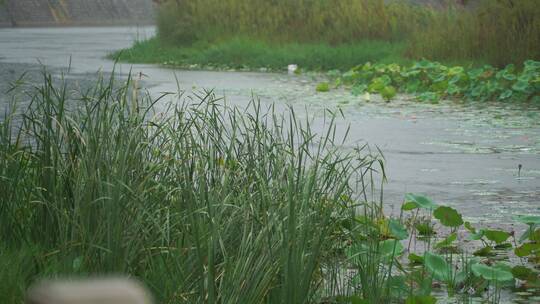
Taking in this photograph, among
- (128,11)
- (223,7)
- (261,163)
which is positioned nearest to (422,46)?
(223,7)

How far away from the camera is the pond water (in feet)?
21.8

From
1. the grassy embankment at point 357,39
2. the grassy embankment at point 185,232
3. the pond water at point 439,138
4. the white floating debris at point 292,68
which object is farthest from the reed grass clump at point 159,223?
the white floating debris at point 292,68

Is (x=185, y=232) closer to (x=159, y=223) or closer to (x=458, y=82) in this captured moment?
(x=159, y=223)

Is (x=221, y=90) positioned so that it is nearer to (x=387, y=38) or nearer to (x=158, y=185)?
(x=387, y=38)

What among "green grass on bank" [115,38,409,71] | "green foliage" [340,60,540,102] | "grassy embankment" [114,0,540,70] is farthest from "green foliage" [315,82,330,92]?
"green grass on bank" [115,38,409,71]

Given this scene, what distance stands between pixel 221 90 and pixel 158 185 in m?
10.6

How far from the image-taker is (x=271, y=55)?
19.6 m

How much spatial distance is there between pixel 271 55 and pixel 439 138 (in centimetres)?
1016

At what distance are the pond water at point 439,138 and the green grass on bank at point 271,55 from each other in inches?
65.4

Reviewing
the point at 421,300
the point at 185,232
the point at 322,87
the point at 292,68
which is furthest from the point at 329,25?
the point at 185,232

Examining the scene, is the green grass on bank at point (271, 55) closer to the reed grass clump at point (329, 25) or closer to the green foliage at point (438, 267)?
the reed grass clump at point (329, 25)

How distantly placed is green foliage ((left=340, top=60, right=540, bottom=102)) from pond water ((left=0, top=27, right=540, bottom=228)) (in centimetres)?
34

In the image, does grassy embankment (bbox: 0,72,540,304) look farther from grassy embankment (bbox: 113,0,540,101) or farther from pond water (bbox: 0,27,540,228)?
grassy embankment (bbox: 113,0,540,101)

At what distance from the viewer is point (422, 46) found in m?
16.9
